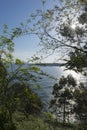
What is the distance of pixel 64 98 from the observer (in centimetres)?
4909

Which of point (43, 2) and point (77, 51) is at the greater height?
point (43, 2)

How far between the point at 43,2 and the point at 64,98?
41012mm

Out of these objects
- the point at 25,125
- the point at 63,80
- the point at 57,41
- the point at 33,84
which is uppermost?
the point at 63,80

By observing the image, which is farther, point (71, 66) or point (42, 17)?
point (42, 17)

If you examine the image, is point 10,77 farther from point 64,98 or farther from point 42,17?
point 64,98

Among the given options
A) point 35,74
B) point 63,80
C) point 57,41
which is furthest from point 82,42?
point 63,80

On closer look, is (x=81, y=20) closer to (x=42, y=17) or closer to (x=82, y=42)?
(x=82, y=42)

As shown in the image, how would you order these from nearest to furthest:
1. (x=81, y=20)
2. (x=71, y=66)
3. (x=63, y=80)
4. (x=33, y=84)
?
(x=71, y=66), (x=33, y=84), (x=81, y=20), (x=63, y=80)

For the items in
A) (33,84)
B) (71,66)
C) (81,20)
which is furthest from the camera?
(81,20)

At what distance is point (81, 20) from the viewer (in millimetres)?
10078

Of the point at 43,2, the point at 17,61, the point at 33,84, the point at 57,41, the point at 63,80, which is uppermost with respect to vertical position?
the point at 63,80

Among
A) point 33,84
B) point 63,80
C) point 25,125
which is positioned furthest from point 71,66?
point 63,80

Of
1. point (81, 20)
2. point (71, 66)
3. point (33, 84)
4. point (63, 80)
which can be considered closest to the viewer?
point (71, 66)

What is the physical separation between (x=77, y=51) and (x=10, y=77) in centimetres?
262
